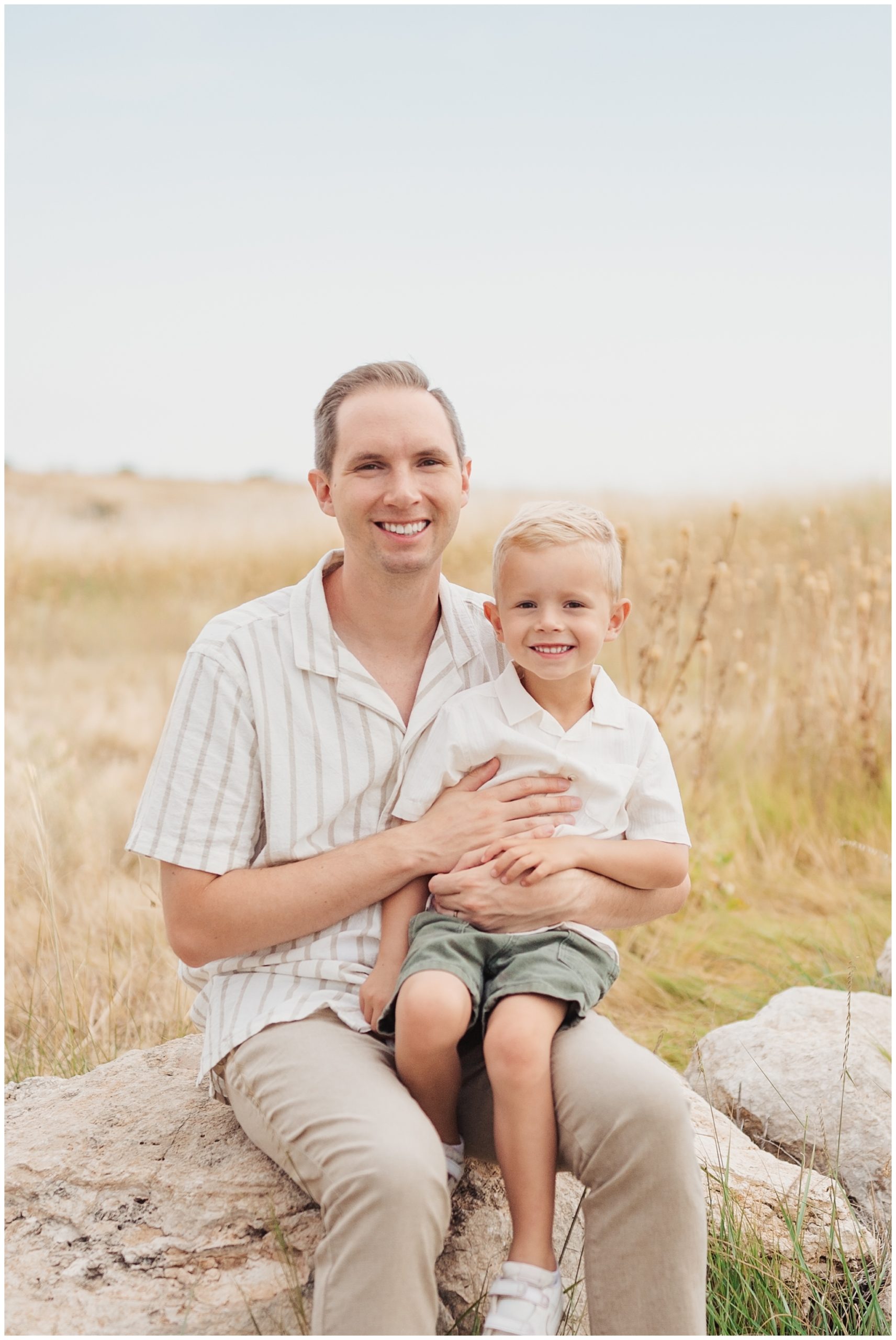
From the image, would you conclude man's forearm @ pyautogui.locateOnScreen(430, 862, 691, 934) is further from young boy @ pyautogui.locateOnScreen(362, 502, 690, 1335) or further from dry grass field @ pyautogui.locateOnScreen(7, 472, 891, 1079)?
dry grass field @ pyautogui.locateOnScreen(7, 472, 891, 1079)

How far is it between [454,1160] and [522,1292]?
0.31 m

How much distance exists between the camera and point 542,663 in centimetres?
238

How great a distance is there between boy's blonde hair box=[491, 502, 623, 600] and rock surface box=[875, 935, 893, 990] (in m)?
2.32

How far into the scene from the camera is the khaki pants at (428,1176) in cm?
180

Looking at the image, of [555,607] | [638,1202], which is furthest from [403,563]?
[638,1202]

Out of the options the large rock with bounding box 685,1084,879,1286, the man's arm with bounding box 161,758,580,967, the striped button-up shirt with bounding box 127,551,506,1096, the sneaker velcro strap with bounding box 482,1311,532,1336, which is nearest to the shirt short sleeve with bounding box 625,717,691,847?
the man's arm with bounding box 161,758,580,967

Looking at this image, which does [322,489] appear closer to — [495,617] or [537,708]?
[495,617]

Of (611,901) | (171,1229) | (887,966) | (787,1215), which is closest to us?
(171,1229)

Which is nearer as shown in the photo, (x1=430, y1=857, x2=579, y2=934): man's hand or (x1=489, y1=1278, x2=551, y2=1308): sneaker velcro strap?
(x1=489, y1=1278, x2=551, y2=1308): sneaker velcro strap

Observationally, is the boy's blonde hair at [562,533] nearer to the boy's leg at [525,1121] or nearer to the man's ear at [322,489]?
the man's ear at [322,489]

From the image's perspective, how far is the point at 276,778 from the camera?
7.63 ft

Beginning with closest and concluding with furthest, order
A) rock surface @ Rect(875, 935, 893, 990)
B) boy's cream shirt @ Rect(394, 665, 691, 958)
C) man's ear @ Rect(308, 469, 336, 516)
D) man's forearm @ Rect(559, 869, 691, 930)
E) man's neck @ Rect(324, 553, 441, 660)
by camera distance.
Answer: man's forearm @ Rect(559, 869, 691, 930) < boy's cream shirt @ Rect(394, 665, 691, 958) < man's neck @ Rect(324, 553, 441, 660) < man's ear @ Rect(308, 469, 336, 516) < rock surface @ Rect(875, 935, 893, 990)

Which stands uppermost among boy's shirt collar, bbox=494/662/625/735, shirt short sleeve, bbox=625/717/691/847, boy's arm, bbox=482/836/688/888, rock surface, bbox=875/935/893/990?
boy's shirt collar, bbox=494/662/625/735

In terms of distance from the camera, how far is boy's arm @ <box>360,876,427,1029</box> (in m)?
2.19
